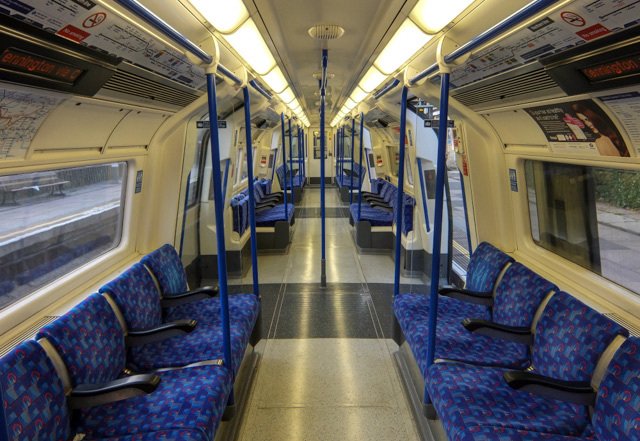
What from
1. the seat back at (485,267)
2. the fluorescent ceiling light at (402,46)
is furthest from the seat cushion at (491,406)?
the fluorescent ceiling light at (402,46)

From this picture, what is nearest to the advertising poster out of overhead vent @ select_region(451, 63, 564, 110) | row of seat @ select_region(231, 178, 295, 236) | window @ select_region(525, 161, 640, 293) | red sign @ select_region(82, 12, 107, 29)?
overhead vent @ select_region(451, 63, 564, 110)

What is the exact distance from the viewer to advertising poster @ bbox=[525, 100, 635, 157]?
253 centimetres

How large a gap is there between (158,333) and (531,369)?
8.37 ft

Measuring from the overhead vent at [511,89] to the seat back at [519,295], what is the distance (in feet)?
4.27

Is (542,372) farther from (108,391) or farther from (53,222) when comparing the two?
(53,222)

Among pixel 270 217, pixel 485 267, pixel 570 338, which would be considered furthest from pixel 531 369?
pixel 270 217

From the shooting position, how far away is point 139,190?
423 centimetres

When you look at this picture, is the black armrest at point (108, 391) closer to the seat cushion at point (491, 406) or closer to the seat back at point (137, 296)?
the seat back at point (137, 296)

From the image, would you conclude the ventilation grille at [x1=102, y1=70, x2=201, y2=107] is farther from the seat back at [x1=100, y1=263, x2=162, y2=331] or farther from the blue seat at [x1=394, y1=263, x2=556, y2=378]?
the blue seat at [x1=394, y1=263, x2=556, y2=378]

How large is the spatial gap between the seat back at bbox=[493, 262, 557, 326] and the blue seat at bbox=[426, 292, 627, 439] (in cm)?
17

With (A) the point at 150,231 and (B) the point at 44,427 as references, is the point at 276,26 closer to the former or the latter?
(A) the point at 150,231

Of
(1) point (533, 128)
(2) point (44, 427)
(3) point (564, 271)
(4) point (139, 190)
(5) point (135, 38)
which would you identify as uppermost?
(5) point (135, 38)

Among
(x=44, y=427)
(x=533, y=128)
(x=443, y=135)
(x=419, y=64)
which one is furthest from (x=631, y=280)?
(x=44, y=427)

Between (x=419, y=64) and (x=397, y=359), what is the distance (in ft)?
8.80
